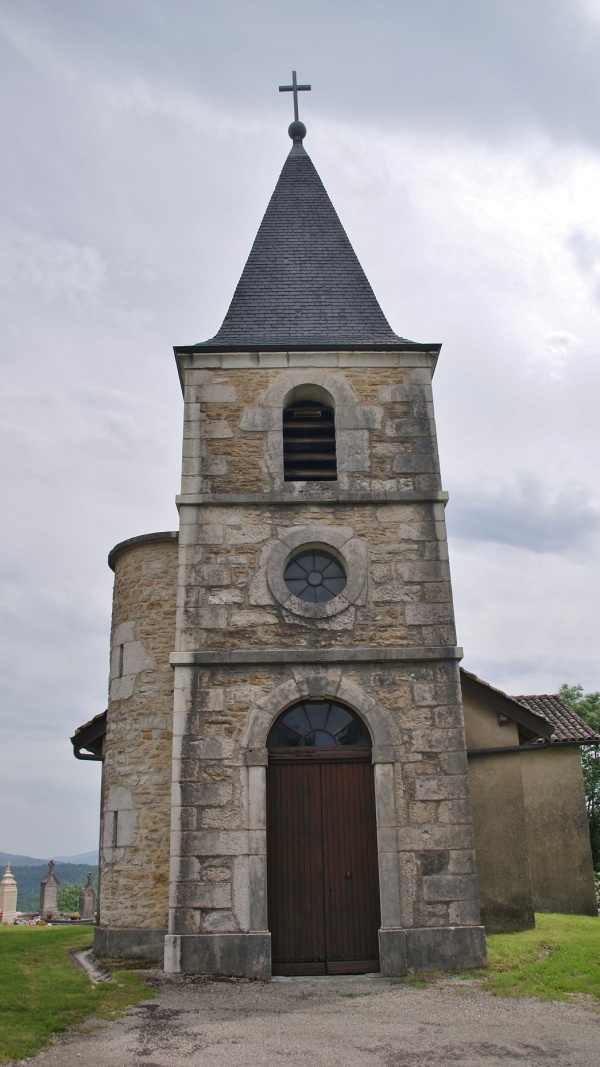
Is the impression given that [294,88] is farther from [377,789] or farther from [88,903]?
[88,903]

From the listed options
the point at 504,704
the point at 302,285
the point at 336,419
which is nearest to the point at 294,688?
the point at 336,419

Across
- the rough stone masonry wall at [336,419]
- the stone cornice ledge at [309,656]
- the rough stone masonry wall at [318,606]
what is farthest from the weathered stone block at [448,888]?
the rough stone masonry wall at [336,419]

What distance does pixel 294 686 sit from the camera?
9602mm

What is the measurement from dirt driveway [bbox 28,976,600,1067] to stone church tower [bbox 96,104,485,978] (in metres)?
0.89

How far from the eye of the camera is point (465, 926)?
348 inches

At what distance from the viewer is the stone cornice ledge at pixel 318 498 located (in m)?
10.4

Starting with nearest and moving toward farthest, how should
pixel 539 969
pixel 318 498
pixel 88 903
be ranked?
pixel 539 969
pixel 318 498
pixel 88 903

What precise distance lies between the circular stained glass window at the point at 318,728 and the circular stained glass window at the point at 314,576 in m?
1.24

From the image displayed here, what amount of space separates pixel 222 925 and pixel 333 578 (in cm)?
396

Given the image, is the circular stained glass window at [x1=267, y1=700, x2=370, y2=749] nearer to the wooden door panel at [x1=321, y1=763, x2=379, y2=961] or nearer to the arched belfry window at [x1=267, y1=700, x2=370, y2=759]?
the arched belfry window at [x1=267, y1=700, x2=370, y2=759]

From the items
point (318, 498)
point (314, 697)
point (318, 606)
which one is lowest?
point (314, 697)

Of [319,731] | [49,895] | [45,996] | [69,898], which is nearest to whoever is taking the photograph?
[45,996]

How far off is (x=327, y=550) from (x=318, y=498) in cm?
64

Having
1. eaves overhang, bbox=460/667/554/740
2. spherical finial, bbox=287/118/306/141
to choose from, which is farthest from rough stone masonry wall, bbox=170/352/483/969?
spherical finial, bbox=287/118/306/141
